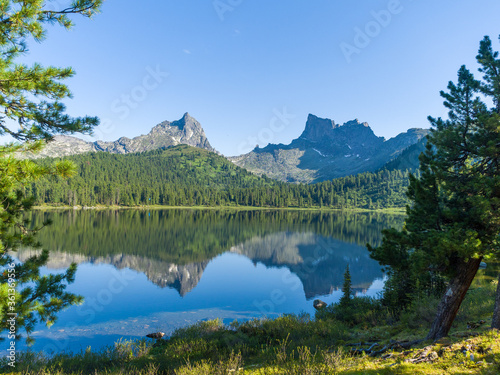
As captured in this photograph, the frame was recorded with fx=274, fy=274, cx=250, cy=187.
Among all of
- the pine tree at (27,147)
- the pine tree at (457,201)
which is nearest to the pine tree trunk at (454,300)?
the pine tree at (457,201)

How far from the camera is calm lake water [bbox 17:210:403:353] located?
2123cm

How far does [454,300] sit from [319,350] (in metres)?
5.77

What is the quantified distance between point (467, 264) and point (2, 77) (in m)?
16.7

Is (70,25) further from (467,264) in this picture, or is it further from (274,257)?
(274,257)

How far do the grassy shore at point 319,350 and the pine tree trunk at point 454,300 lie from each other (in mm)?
541

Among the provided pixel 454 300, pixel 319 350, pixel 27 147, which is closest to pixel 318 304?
pixel 454 300

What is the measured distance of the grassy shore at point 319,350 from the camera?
776 cm

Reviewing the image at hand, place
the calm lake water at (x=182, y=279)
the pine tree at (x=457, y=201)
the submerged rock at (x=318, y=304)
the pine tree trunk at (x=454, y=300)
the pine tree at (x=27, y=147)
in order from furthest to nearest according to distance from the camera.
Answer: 1. the submerged rock at (x=318, y=304)
2. the calm lake water at (x=182, y=279)
3. the pine tree trunk at (x=454, y=300)
4. the pine tree at (x=457, y=201)
5. the pine tree at (x=27, y=147)

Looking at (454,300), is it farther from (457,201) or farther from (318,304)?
(318,304)

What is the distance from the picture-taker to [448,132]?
11.5 metres

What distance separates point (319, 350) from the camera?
1034 cm

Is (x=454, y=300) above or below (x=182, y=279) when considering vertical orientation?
above

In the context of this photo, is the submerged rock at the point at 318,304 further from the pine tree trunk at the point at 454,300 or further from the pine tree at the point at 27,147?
the pine tree at the point at 27,147

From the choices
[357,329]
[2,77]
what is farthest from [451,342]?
[2,77]
